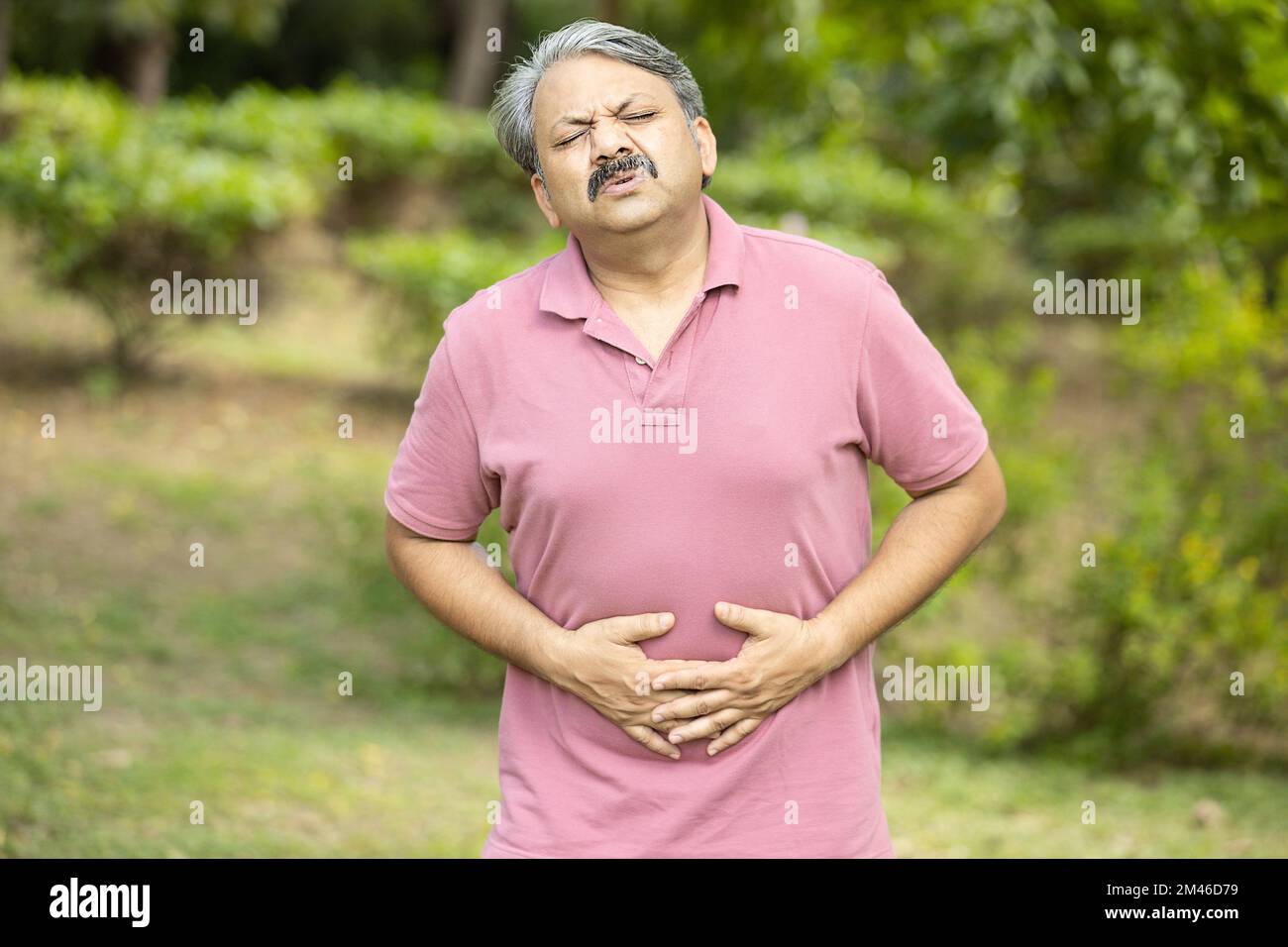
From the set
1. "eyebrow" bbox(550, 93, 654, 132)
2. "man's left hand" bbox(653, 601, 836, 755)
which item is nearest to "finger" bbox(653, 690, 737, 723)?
"man's left hand" bbox(653, 601, 836, 755)

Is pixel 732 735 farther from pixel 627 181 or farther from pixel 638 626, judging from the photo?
pixel 627 181

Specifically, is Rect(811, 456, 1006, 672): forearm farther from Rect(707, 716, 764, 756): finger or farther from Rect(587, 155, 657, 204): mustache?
Rect(587, 155, 657, 204): mustache

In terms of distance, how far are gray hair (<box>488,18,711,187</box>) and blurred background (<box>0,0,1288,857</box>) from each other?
2.86m

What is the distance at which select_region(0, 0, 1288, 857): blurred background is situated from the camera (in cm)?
511

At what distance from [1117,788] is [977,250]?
8.92 m

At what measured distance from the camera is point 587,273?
2270 mm

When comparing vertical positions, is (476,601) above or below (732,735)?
above

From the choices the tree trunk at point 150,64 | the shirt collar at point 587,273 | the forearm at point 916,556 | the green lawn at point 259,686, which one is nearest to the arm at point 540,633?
the forearm at point 916,556

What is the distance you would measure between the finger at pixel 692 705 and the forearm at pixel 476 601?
0.17 metres

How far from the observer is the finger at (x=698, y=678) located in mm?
2154

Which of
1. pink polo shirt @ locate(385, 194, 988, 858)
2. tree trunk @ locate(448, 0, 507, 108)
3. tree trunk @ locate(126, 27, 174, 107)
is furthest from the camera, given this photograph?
tree trunk @ locate(448, 0, 507, 108)

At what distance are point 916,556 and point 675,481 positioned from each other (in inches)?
17.2

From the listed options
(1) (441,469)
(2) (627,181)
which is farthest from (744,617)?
(2) (627,181)

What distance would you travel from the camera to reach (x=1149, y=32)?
203 inches
